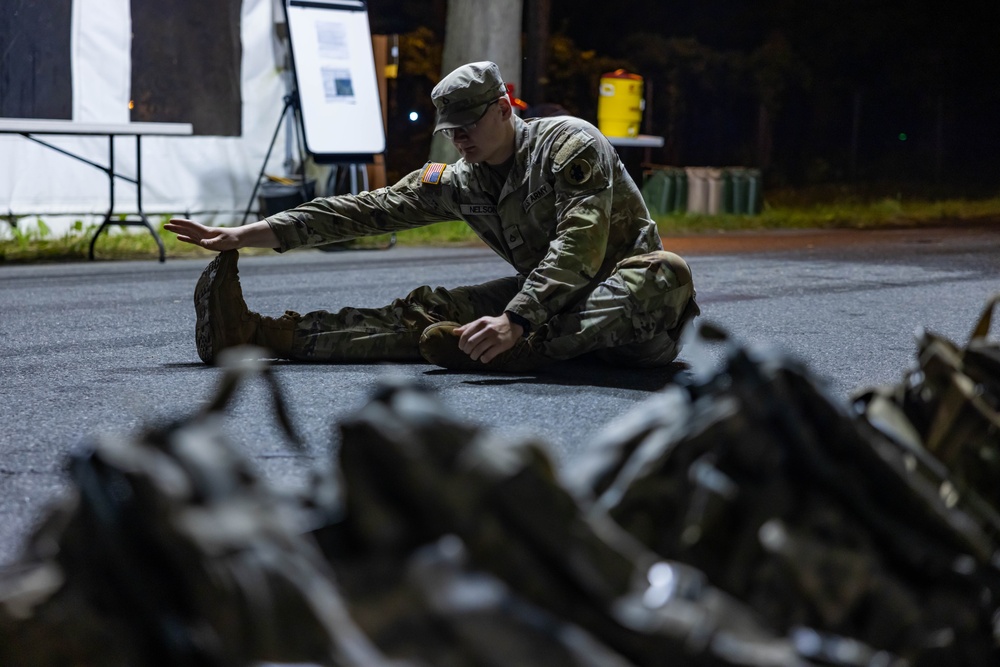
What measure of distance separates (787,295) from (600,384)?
3.05 meters

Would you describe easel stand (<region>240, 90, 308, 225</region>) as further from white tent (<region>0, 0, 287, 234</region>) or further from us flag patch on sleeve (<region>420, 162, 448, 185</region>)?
us flag patch on sleeve (<region>420, 162, 448, 185</region>)

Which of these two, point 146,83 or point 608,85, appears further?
point 608,85

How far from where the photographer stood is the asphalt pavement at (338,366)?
3104 millimetres

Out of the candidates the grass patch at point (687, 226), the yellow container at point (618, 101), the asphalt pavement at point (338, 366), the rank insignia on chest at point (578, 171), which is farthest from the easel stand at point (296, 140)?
the rank insignia on chest at point (578, 171)

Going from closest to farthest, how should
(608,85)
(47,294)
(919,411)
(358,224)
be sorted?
(919,411) → (358,224) → (47,294) → (608,85)

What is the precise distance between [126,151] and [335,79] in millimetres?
1864

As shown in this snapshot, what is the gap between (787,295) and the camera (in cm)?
660

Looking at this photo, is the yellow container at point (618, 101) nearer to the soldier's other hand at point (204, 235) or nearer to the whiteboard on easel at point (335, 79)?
the whiteboard on easel at point (335, 79)

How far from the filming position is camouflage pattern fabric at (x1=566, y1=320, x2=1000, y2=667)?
1022 mm

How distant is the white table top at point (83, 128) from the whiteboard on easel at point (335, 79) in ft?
5.52

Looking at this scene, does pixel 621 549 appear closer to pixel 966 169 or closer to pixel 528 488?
pixel 528 488

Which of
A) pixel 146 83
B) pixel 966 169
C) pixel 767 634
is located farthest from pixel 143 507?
pixel 966 169

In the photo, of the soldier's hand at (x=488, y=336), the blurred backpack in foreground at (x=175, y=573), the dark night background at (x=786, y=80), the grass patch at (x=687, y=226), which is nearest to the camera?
the blurred backpack in foreground at (x=175, y=573)

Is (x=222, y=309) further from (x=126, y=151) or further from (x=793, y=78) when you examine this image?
(x=793, y=78)
